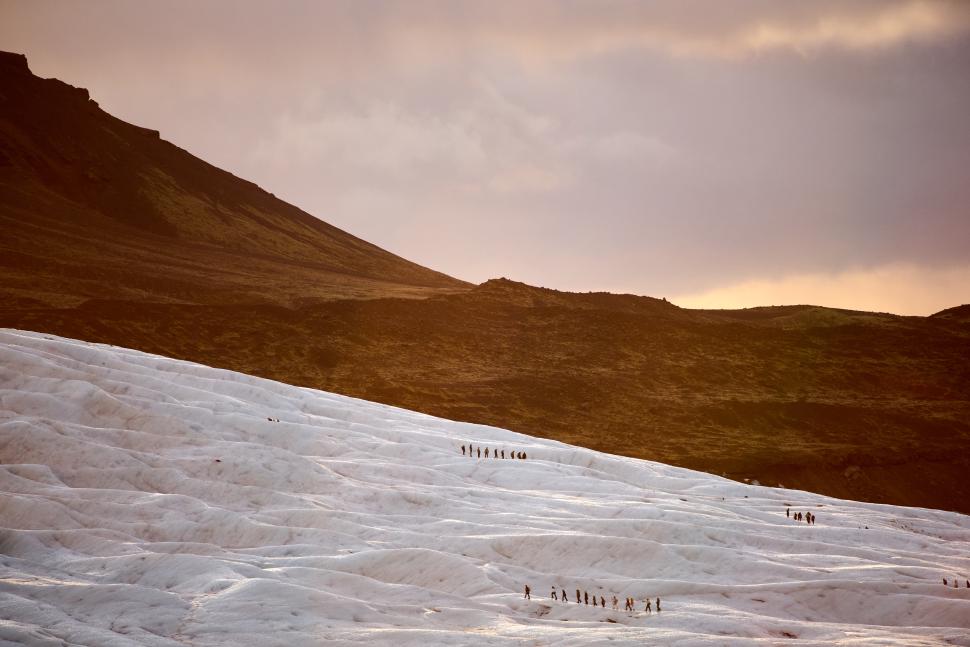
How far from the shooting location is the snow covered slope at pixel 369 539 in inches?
436

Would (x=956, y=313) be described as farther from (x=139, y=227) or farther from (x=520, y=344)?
(x=139, y=227)

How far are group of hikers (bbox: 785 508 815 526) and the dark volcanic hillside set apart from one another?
2813 cm

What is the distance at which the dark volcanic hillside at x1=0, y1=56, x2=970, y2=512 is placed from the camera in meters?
53.6

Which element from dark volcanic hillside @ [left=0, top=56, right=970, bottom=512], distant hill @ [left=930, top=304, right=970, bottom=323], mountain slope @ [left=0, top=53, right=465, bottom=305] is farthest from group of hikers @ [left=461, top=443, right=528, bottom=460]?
distant hill @ [left=930, top=304, right=970, bottom=323]

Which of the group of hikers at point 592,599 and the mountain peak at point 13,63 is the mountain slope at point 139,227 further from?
the group of hikers at point 592,599

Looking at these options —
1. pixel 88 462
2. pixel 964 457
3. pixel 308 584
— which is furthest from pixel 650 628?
pixel 964 457

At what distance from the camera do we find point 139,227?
9975cm

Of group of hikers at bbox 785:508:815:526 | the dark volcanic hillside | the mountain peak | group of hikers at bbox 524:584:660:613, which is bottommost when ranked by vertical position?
group of hikers at bbox 524:584:660:613

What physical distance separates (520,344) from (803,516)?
174 feet

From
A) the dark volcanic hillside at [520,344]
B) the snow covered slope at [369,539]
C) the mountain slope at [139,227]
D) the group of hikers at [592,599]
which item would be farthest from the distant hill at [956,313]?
the group of hikers at [592,599]

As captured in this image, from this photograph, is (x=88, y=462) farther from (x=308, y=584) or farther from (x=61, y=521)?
(x=308, y=584)

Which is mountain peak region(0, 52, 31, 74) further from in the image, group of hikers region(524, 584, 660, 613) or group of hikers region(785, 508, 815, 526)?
group of hikers region(524, 584, 660, 613)

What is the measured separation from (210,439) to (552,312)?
62754 mm

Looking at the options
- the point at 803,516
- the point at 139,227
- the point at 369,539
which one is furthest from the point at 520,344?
the point at 369,539
